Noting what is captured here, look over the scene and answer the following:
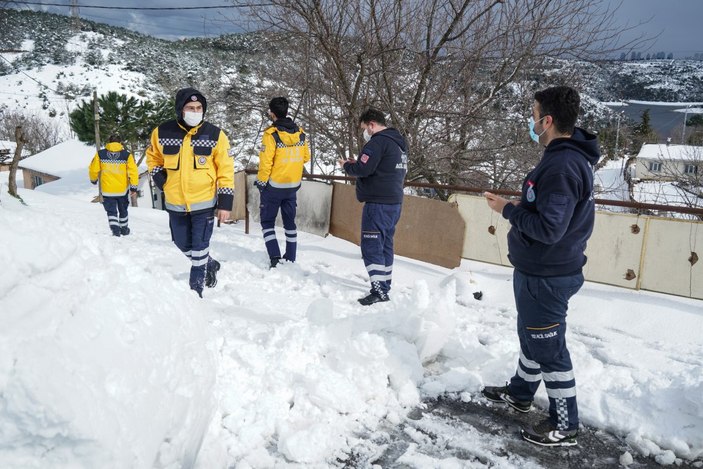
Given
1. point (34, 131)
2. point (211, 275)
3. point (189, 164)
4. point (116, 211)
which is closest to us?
point (189, 164)

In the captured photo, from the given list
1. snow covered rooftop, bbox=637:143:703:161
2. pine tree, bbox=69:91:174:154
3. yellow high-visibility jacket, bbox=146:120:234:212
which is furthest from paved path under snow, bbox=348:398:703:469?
pine tree, bbox=69:91:174:154

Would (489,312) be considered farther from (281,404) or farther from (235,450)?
(235,450)

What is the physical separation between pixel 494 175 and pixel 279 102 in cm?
702

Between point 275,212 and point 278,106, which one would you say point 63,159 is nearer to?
point 275,212

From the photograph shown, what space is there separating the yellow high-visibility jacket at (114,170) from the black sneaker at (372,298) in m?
5.92

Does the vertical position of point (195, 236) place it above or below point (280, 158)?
below

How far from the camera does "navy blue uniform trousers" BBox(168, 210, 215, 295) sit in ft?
16.4

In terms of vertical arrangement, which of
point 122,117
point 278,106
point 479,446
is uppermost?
point 122,117

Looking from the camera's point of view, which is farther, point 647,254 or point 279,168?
point 279,168

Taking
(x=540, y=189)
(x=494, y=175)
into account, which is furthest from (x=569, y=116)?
(x=494, y=175)

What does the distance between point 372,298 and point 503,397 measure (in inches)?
86.1

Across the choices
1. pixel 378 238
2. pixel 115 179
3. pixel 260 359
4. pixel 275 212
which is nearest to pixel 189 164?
pixel 275 212

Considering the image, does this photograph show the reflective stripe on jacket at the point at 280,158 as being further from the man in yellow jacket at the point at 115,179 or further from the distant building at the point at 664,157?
the distant building at the point at 664,157

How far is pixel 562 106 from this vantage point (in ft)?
9.37
